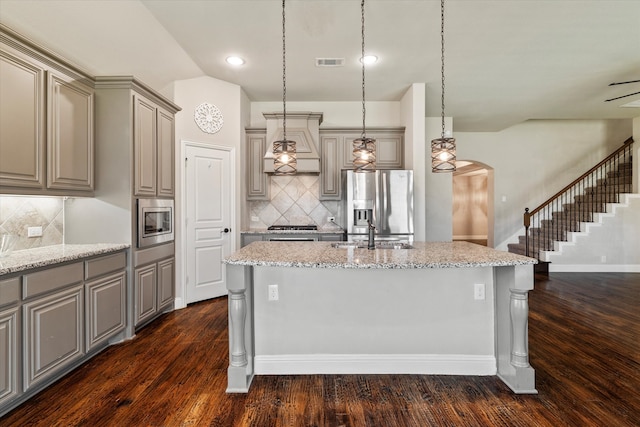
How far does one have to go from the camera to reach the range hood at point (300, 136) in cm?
466

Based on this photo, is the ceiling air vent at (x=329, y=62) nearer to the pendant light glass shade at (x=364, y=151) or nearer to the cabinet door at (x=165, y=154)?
the pendant light glass shade at (x=364, y=151)

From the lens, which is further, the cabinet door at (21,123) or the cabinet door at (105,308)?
the cabinet door at (105,308)

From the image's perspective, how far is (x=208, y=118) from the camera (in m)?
4.29

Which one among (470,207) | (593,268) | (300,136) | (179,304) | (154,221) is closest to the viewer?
(154,221)

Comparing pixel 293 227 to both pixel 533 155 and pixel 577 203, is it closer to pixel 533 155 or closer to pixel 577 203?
pixel 533 155

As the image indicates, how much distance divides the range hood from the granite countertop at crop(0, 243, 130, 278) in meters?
2.40

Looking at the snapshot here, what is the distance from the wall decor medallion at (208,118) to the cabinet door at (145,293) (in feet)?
6.35

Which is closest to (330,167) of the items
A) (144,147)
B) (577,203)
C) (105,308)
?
(144,147)

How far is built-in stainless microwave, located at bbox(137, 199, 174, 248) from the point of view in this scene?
3.15 metres

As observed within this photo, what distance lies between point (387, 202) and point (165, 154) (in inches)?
109

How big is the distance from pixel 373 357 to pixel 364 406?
43 centimetres

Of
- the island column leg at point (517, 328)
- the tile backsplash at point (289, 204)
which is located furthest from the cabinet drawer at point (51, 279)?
the island column leg at point (517, 328)

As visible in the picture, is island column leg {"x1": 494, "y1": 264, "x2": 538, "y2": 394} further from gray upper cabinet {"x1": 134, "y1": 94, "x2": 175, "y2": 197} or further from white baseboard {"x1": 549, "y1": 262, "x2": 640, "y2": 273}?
white baseboard {"x1": 549, "y1": 262, "x2": 640, "y2": 273}

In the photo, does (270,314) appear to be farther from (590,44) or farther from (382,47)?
(590,44)
